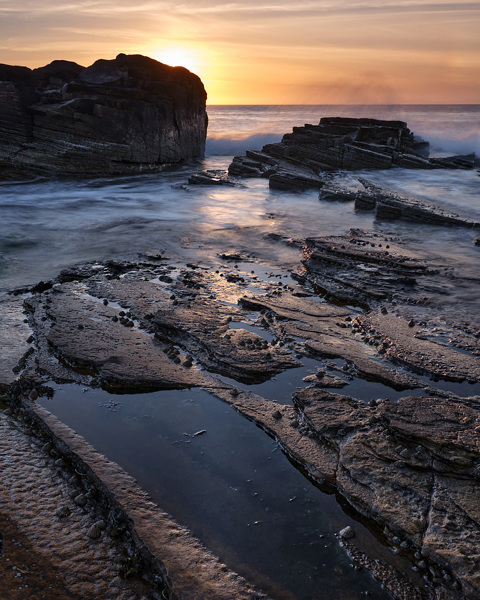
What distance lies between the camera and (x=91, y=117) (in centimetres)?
2091

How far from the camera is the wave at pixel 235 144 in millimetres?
39969

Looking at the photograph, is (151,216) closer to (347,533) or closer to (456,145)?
(347,533)

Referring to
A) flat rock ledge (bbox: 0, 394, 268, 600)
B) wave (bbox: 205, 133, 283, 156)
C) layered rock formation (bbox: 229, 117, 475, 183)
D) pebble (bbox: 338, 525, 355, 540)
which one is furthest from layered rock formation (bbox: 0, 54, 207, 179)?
pebble (bbox: 338, 525, 355, 540)

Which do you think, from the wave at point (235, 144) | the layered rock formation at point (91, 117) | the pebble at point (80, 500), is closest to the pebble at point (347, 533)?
the pebble at point (80, 500)

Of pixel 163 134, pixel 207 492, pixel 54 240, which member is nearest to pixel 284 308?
pixel 207 492

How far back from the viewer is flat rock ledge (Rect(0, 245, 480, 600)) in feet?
10.3

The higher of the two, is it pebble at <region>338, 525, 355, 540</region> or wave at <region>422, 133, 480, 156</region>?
wave at <region>422, 133, 480, 156</region>

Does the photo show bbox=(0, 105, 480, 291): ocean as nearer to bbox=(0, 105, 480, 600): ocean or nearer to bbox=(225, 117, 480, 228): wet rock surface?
bbox=(0, 105, 480, 600): ocean

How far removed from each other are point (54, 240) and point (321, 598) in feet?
35.3

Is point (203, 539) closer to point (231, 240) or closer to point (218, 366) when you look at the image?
point (218, 366)

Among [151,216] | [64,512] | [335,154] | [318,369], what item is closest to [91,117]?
[151,216]

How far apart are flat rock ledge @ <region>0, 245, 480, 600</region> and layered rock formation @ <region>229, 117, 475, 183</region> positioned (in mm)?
15108

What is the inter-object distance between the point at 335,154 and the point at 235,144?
20745 millimetres

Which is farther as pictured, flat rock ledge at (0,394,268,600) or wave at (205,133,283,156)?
wave at (205,133,283,156)
